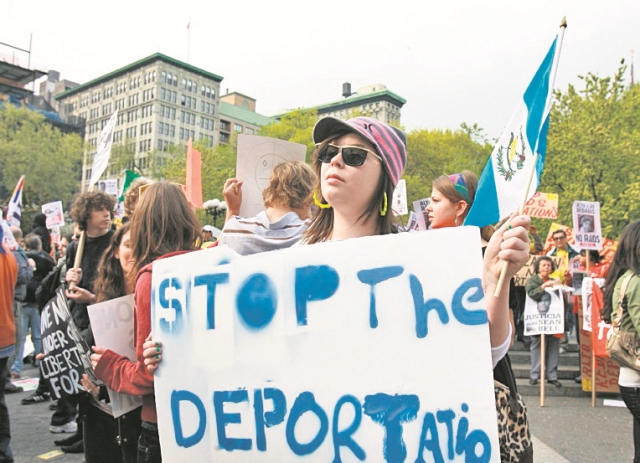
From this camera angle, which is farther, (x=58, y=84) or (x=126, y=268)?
(x=58, y=84)

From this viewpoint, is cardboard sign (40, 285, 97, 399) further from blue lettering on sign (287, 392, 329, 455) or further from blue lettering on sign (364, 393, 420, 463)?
blue lettering on sign (364, 393, 420, 463)

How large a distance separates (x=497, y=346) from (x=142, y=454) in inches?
61.4

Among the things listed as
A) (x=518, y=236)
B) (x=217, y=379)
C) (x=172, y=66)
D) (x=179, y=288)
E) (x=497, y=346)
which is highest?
(x=172, y=66)

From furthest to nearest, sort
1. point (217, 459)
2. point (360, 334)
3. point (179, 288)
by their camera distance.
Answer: point (179, 288) < point (217, 459) < point (360, 334)

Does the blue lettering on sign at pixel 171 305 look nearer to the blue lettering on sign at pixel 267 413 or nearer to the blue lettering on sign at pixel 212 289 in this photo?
the blue lettering on sign at pixel 212 289

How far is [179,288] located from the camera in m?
1.85

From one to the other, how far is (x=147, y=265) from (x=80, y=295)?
1280mm

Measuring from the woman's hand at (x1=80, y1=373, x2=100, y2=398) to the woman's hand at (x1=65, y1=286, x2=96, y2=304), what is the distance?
658 millimetres

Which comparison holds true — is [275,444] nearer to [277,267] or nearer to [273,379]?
[273,379]

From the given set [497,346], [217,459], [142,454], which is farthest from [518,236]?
[142,454]

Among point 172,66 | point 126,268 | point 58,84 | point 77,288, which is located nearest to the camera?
point 126,268

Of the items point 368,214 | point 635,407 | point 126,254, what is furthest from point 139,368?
point 635,407

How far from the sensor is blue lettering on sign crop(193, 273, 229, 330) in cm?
174

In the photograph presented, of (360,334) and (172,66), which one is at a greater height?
(172,66)
